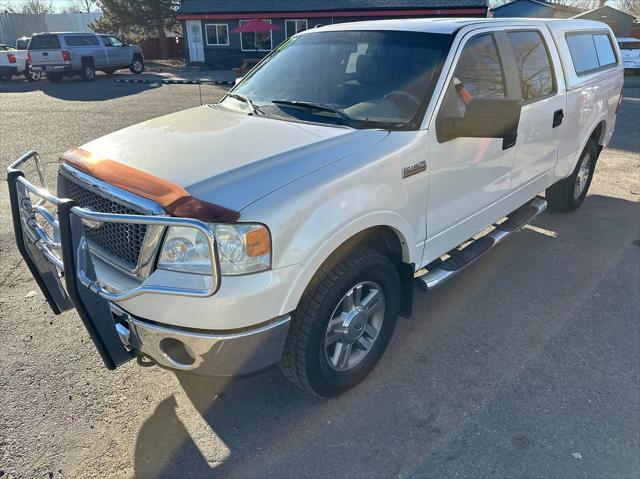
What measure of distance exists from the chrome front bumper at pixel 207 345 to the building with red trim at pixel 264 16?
25470 mm

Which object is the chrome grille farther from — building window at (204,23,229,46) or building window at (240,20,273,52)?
building window at (204,23,229,46)

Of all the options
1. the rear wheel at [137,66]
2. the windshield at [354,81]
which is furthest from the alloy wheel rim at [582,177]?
the rear wheel at [137,66]

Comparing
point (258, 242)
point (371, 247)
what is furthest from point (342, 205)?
point (371, 247)

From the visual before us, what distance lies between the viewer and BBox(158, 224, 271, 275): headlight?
215 centimetres

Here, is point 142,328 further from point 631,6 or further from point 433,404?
point 631,6

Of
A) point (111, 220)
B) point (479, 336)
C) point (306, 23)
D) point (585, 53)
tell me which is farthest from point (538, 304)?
point (306, 23)

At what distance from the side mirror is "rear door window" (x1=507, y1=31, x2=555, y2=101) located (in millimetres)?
1042

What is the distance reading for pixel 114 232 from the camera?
8.16ft

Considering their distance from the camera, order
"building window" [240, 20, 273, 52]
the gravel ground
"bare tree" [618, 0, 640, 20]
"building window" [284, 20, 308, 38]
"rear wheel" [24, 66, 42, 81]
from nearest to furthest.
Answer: the gravel ground < "rear wheel" [24, 66, 42, 81] < "building window" [284, 20, 308, 38] < "building window" [240, 20, 273, 52] < "bare tree" [618, 0, 640, 20]

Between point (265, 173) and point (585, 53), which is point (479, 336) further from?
point (585, 53)

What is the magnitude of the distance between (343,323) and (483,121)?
4.59 ft

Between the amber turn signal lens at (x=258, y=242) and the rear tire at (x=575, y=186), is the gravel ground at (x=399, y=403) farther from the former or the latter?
the rear tire at (x=575, y=186)

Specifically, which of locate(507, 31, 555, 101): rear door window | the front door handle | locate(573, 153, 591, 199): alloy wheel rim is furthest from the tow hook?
locate(573, 153, 591, 199): alloy wheel rim

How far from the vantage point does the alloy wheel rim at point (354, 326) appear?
2.79 meters
